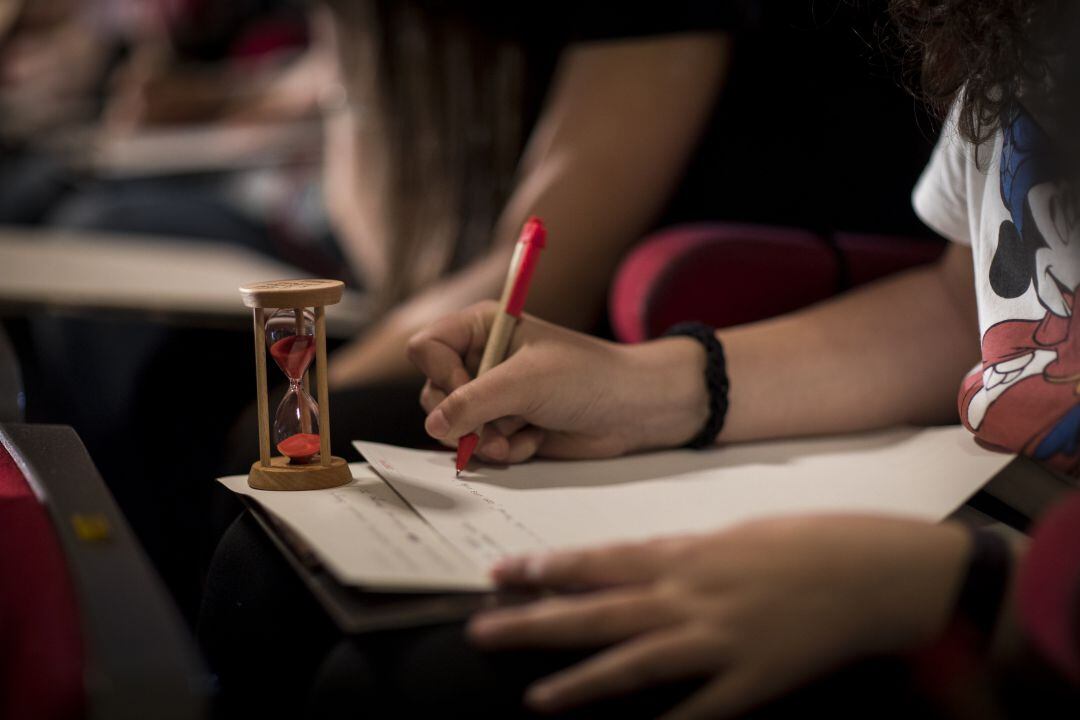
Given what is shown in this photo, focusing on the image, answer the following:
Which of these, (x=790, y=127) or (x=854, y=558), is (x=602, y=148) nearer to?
(x=790, y=127)

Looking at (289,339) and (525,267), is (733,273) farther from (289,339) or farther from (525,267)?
(289,339)

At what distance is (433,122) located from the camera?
5.26 feet

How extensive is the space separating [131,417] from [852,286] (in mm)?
1080

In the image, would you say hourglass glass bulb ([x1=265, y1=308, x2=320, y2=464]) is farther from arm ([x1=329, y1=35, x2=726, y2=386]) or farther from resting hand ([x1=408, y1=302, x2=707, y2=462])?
arm ([x1=329, y1=35, x2=726, y2=386])

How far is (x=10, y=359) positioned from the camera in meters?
0.81

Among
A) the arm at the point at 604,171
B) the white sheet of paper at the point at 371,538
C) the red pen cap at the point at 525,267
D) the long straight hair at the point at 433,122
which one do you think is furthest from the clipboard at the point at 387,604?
→ the long straight hair at the point at 433,122

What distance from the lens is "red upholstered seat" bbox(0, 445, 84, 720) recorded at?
0.43m

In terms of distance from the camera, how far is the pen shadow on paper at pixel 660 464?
74 centimetres

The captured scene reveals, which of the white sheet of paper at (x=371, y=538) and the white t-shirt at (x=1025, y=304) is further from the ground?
the white t-shirt at (x=1025, y=304)

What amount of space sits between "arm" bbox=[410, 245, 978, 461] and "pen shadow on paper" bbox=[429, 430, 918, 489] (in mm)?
12

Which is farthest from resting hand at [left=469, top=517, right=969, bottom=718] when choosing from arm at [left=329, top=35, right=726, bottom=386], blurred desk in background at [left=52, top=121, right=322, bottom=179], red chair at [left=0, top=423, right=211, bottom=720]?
blurred desk in background at [left=52, top=121, right=322, bottom=179]

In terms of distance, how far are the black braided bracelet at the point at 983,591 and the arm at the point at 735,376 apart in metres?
0.33

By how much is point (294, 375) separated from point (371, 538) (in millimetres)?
182

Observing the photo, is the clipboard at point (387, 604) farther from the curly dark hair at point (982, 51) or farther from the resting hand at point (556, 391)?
the curly dark hair at point (982, 51)
